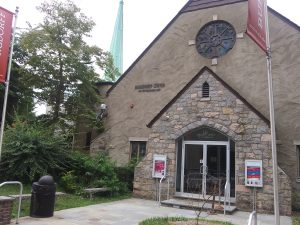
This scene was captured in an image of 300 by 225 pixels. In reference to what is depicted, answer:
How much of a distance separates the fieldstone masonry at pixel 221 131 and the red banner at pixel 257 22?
507cm

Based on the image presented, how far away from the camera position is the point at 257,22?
7.43 metres

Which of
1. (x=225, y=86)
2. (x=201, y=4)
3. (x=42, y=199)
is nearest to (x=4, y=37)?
(x=42, y=199)

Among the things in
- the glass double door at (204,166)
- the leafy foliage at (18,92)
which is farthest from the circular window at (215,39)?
the leafy foliage at (18,92)

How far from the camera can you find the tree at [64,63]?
60.0ft

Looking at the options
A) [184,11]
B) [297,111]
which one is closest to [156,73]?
[184,11]

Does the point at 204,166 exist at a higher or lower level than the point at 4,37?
lower

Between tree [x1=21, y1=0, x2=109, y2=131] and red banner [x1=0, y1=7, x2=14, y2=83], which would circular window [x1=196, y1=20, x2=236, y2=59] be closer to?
tree [x1=21, y1=0, x2=109, y2=131]

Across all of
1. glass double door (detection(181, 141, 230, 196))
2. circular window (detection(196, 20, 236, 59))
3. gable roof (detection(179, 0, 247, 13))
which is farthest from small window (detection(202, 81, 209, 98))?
gable roof (detection(179, 0, 247, 13))

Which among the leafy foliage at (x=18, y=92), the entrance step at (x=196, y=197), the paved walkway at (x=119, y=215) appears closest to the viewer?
the paved walkway at (x=119, y=215)

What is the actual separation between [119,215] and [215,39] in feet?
33.3

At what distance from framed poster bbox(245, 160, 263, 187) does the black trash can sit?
670 centimetres

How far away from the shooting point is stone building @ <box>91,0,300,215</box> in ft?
39.8

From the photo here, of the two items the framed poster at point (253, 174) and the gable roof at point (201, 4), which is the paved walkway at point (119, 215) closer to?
→ the framed poster at point (253, 174)

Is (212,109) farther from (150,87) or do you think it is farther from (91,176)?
(91,176)
